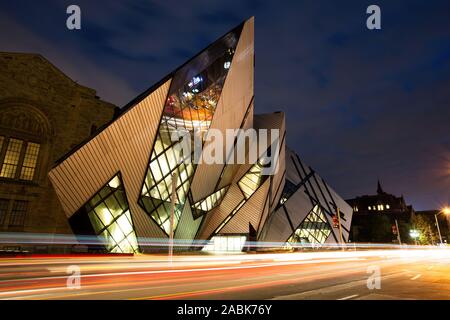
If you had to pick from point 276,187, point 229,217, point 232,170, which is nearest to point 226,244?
point 229,217

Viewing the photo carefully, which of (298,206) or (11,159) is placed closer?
(11,159)

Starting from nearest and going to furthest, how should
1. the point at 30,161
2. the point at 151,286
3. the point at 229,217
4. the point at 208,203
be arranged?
the point at 151,286 → the point at 30,161 → the point at 208,203 → the point at 229,217

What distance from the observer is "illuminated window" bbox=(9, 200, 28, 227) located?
2234 centimetres

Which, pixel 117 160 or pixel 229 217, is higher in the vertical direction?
pixel 117 160

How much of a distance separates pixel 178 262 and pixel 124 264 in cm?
300

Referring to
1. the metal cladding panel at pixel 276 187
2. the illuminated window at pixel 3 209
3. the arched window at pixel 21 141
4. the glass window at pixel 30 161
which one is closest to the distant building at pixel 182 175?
the metal cladding panel at pixel 276 187

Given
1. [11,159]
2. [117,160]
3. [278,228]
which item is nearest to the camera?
[117,160]

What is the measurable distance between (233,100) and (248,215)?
13.6 metres

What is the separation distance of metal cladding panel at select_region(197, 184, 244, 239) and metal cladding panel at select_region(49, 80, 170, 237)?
33.0ft

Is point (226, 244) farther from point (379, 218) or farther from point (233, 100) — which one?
point (379, 218)

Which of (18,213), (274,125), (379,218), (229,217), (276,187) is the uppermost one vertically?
(274,125)

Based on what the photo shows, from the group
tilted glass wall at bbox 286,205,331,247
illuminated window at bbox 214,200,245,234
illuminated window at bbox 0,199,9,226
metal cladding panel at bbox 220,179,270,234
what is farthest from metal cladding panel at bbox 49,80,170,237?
tilted glass wall at bbox 286,205,331,247

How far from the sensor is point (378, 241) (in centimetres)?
6562

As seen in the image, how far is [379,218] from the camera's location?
68500mm
